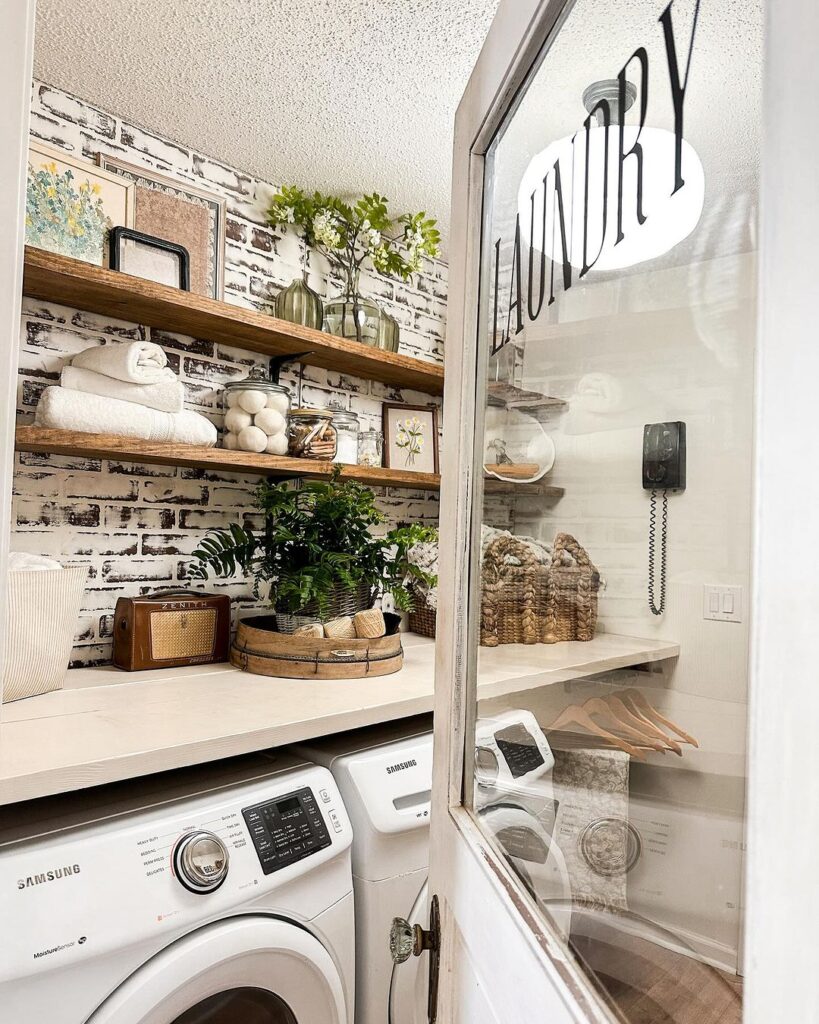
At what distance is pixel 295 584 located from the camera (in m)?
1.85

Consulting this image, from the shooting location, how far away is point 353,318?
2.32m

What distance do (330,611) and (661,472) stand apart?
59.0 inches

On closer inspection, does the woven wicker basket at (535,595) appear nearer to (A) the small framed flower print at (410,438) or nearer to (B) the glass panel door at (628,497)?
(B) the glass panel door at (628,497)

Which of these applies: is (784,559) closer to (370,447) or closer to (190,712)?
(190,712)

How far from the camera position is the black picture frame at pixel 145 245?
184 centimetres

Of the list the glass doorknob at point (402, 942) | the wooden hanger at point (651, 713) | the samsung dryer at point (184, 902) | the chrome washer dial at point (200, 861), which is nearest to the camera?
the wooden hanger at point (651, 713)

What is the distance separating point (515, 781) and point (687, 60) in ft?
2.08

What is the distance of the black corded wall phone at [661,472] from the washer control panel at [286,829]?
105 cm

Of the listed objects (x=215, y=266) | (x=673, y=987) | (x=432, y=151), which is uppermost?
(x=432, y=151)

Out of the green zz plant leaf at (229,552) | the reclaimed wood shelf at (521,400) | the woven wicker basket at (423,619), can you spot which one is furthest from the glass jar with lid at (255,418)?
the reclaimed wood shelf at (521,400)

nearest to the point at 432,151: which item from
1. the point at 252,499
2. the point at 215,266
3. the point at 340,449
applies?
the point at 215,266

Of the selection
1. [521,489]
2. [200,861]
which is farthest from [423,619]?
[521,489]

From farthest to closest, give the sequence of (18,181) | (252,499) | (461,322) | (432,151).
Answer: (252,499) < (432,151) < (461,322) < (18,181)

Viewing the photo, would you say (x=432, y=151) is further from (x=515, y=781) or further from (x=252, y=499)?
(x=515, y=781)
